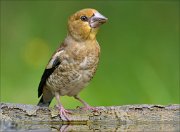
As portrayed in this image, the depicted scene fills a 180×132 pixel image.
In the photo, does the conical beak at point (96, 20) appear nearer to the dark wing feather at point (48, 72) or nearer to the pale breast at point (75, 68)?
the pale breast at point (75, 68)

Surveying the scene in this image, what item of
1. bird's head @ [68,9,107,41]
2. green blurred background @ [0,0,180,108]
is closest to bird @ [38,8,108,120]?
bird's head @ [68,9,107,41]

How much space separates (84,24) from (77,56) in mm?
276

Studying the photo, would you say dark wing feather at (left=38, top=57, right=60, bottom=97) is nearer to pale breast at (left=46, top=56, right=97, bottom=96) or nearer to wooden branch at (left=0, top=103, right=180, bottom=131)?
pale breast at (left=46, top=56, right=97, bottom=96)

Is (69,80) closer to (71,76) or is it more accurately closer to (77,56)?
(71,76)

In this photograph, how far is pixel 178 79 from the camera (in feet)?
33.5

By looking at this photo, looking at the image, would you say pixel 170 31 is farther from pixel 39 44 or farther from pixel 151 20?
pixel 39 44

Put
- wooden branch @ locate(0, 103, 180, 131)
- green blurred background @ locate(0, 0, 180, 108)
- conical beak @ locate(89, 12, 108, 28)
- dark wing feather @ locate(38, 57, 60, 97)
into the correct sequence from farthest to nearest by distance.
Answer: green blurred background @ locate(0, 0, 180, 108)
dark wing feather @ locate(38, 57, 60, 97)
conical beak @ locate(89, 12, 108, 28)
wooden branch @ locate(0, 103, 180, 131)

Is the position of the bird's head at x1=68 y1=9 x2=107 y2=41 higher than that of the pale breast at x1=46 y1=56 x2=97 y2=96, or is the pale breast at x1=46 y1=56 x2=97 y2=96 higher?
the bird's head at x1=68 y1=9 x2=107 y2=41

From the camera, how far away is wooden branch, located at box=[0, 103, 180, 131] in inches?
257

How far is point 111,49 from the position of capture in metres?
11.0

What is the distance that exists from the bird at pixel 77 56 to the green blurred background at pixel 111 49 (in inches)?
81.3

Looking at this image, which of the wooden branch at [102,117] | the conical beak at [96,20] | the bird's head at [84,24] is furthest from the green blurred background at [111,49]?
the wooden branch at [102,117]

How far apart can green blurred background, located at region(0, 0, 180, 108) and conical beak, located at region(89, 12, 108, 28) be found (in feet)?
7.32

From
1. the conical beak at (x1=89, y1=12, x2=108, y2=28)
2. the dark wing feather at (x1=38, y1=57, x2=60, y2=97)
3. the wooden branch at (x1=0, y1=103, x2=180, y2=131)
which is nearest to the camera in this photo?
the wooden branch at (x1=0, y1=103, x2=180, y2=131)
